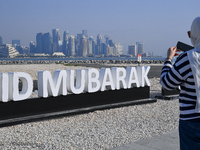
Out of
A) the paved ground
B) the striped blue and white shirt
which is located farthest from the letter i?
the striped blue and white shirt

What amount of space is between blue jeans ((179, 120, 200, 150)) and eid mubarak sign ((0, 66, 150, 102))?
5396 mm

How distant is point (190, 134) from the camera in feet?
7.13

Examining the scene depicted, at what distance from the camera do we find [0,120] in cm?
657

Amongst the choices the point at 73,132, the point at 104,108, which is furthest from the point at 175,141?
the point at 104,108

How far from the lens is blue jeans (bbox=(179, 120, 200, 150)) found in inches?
84.8

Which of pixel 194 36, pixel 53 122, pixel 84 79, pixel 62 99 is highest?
pixel 194 36

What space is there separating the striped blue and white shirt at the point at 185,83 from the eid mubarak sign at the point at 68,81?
531 centimetres

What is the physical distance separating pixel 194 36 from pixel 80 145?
11.7 ft

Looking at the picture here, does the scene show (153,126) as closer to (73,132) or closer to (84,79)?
(73,132)

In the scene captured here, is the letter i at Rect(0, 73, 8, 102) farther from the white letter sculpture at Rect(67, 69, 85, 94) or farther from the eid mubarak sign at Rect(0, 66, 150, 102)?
the white letter sculpture at Rect(67, 69, 85, 94)

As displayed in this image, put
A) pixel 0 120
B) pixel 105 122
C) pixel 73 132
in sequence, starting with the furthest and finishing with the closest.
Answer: pixel 105 122
pixel 0 120
pixel 73 132

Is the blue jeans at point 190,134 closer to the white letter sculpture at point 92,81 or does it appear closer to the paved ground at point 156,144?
the paved ground at point 156,144

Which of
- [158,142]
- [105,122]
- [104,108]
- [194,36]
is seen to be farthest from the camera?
[104,108]

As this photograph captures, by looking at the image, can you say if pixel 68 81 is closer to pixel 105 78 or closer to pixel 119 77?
pixel 105 78
